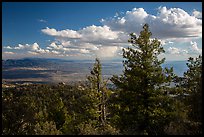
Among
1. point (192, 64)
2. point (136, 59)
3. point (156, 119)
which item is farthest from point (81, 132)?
point (192, 64)

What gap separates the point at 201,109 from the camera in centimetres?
981

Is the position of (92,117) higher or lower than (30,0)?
lower

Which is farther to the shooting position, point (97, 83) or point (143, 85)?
point (97, 83)

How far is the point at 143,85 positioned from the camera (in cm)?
1597

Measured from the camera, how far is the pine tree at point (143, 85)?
15328 millimetres

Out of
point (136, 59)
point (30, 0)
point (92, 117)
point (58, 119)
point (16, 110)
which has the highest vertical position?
point (30, 0)

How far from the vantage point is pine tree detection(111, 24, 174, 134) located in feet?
50.3

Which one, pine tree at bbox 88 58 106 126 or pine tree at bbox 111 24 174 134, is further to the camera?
pine tree at bbox 88 58 106 126

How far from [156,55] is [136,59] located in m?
1.23

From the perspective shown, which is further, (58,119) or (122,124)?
(58,119)

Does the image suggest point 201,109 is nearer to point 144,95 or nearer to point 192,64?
point 144,95

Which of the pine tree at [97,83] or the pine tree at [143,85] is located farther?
the pine tree at [97,83]

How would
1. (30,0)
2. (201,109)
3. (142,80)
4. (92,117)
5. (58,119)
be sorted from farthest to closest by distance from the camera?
(58,119)
(92,117)
(142,80)
(201,109)
(30,0)

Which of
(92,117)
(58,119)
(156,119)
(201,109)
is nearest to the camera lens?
(201,109)
